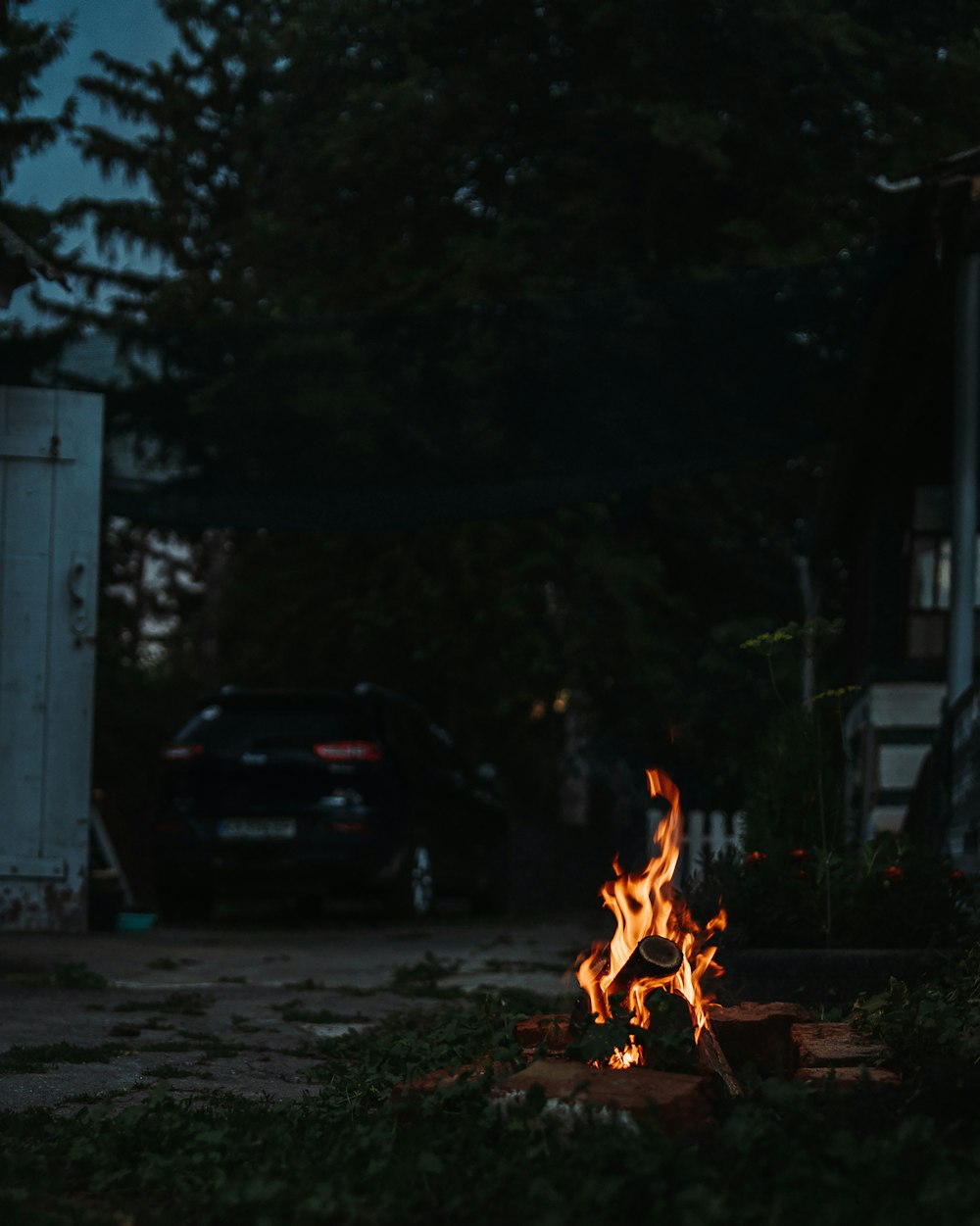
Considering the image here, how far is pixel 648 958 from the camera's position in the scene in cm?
495

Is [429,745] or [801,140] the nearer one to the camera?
[429,745]

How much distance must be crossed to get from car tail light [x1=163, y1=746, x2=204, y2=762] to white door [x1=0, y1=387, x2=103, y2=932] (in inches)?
105

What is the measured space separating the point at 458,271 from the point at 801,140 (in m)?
4.16

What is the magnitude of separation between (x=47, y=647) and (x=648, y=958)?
6.48m

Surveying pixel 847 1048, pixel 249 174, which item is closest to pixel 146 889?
pixel 249 174

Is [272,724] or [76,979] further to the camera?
[272,724]

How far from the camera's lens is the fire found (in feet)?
16.2

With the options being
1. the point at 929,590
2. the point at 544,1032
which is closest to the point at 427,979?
the point at 544,1032

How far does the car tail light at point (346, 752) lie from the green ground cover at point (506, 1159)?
27.2 ft

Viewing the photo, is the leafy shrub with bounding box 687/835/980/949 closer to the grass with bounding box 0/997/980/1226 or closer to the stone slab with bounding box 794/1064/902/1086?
the stone slab with bounding box 794/1064/902/1086

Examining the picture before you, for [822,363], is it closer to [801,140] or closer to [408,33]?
[801,140]

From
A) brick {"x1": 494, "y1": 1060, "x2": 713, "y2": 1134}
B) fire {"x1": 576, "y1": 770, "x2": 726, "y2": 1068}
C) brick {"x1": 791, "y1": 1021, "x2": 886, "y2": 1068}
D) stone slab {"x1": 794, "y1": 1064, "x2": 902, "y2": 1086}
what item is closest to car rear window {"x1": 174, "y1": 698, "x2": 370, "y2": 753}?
fire {"x1": 576, "y1": 770, "x2": 726, "y2": 1068}

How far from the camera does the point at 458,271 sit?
2070cm

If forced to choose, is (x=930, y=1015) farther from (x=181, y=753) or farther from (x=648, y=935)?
(x=181, y=753)
